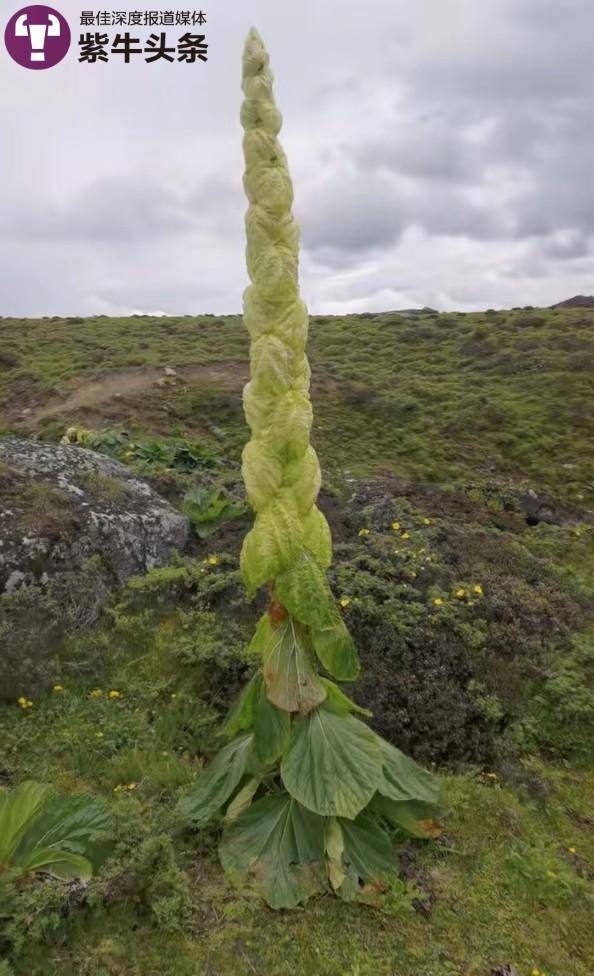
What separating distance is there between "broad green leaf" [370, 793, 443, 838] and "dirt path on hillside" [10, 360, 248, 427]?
52.2ft

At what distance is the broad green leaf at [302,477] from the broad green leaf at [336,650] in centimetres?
69

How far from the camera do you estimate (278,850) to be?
12.5ft

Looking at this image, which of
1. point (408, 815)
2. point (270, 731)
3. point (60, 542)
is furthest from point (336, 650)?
point (60, 542)

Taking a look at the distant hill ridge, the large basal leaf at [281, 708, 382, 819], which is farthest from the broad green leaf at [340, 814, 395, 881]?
the distant hill ridge

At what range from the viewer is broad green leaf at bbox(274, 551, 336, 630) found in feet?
11.1

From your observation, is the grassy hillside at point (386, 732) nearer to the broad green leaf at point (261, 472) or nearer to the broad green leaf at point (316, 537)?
the broad green leaf at point (316, 537)

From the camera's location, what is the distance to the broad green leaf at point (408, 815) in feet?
13.5

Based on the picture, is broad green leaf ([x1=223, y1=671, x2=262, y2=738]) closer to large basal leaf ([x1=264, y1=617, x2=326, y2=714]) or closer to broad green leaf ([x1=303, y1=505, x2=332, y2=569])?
large basal leaf ([x1=264, y1=617, x2=326, y2=714])

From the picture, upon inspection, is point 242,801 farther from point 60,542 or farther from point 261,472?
point 60,542

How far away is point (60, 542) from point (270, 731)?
3977 mm

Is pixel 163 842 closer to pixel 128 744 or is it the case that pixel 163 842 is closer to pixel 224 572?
pixel 128 744

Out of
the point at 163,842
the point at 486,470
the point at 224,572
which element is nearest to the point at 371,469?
the point at 486,470

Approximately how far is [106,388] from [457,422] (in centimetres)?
1035

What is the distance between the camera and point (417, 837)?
163 inches
